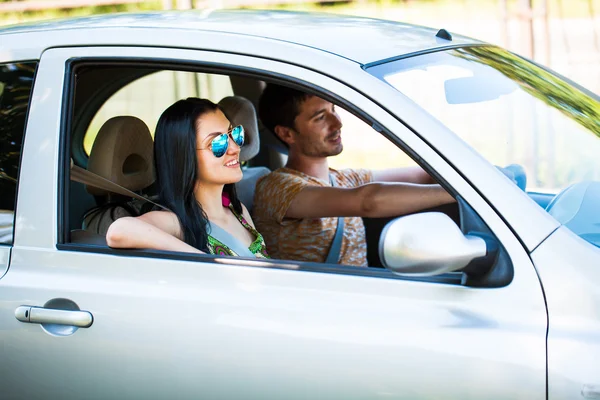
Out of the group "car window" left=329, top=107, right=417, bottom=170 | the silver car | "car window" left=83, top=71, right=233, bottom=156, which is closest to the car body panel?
the silver car

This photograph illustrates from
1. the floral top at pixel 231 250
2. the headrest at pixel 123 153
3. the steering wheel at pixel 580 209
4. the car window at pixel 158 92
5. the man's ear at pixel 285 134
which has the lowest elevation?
the floral top at pixel 231 250

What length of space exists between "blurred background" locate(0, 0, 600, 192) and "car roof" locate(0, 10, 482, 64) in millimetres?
172

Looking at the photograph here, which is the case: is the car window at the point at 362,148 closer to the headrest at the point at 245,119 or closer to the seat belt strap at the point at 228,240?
the headrest at the point at 245,119

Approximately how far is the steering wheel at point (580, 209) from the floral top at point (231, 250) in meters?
0.97

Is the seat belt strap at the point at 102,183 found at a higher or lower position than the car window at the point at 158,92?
lower

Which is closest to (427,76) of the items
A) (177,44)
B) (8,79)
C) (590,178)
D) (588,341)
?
(590,178)

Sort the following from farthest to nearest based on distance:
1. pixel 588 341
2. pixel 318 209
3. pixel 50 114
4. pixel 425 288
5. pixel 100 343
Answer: pixel 318 209 < pixel 50 114 < pixel 100 343 < pixel 425 288 < pixel 588 341

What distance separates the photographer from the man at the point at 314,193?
10.6 ft

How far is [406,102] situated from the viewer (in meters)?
2.24

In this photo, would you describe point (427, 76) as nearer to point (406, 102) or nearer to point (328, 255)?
point (406, 102)

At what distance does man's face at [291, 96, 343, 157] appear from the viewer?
3.62 m

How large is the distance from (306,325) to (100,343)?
A: 0.55 m

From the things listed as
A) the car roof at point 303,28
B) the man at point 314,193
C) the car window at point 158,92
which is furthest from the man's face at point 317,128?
the car window at point 158,92

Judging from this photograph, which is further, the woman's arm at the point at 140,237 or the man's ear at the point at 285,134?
A: the man's ear at the point at 285,134
